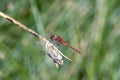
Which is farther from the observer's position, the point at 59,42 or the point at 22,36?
the point at 22,36

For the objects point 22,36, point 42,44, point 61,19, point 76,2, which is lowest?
point 42,44

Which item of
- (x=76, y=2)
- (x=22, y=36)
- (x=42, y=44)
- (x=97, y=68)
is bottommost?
(x=42, y=44)

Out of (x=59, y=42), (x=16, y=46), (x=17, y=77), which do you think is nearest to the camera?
(x=59, y=42)

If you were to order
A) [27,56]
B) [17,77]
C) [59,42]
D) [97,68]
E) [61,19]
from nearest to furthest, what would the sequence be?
[59,42], [97,68], [27,56], [17,77], [61,19]

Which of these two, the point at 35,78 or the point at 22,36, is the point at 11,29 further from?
the point at 35,78

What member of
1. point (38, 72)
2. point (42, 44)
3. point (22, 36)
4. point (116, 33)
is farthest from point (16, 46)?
point (42, 44)

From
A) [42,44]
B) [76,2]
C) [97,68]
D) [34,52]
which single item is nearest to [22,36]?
[76,2]

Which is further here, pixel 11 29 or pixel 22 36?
pixel 11 29

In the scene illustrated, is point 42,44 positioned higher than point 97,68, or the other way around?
point 97,68

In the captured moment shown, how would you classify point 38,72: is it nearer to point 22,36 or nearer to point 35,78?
point 35,78
